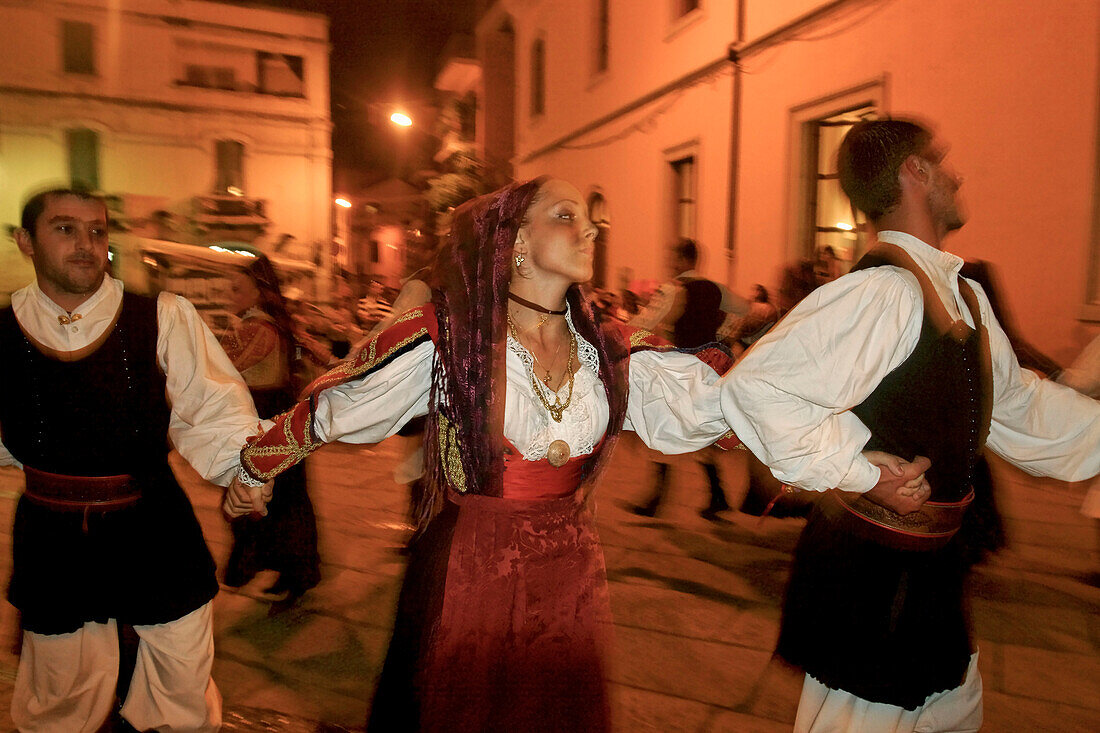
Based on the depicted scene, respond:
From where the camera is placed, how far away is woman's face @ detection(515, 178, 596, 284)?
7.02ft

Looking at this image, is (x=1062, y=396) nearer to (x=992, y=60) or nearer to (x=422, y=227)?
(x=422, y=227)

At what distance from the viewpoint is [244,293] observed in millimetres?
4184

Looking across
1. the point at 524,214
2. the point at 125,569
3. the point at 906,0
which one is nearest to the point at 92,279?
the point at 125,569

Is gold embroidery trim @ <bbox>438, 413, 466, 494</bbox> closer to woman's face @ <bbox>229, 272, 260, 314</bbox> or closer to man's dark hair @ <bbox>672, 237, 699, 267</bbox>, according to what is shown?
woman's face @ <bbox>229, 272, 260, 314</bbox>

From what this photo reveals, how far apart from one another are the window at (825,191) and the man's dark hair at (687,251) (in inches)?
149

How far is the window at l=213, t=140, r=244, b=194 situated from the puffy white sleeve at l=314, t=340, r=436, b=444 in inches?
1019

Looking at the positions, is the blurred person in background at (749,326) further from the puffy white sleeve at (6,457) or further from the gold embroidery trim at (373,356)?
the puffy white sleeve at (6,457)

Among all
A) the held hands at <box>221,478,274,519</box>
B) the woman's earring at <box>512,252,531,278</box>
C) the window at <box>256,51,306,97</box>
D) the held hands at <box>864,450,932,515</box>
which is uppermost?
the window at <box>256,51,306,97</box>

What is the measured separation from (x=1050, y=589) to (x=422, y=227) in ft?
12.6

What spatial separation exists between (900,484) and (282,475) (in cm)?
310

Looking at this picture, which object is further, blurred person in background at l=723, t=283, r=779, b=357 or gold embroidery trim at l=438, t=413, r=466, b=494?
blurred person in background at l=723, t=283, r=779, b=357

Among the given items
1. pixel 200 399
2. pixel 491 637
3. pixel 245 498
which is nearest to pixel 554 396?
pixel 491 637

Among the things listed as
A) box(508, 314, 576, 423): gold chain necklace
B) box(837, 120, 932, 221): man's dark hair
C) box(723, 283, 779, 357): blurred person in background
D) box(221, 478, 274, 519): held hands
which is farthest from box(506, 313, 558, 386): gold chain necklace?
box(723, 283, 779, 357): blurred person in background

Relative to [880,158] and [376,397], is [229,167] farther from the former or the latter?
[880,158]
